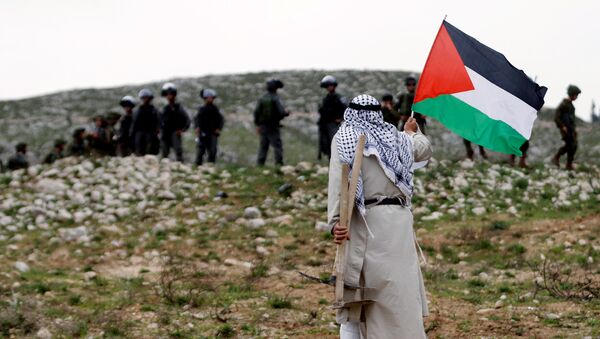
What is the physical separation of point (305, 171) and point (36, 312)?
25.8 ft

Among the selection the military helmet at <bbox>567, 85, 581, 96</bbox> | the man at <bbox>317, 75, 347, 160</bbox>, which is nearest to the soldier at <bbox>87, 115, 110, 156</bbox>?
the man at <bbox>317, 75, 347, 160</bbox>

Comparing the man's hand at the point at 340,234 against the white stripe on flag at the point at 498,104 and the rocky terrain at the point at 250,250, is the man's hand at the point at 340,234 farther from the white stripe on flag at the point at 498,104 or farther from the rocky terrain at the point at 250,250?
the rocky terrain at the point at 250,250

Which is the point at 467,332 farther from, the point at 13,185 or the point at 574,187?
the point at 13,185

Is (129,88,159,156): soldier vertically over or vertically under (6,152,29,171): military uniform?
over

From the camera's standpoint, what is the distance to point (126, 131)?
1855 cm

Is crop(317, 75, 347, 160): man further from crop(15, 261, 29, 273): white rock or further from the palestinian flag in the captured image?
the palestinian flag

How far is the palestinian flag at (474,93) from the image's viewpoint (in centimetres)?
669

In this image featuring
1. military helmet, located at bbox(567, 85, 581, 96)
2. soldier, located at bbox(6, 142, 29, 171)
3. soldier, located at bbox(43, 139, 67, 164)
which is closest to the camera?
military helmet, located at bbox(567, 85, 581, 96)

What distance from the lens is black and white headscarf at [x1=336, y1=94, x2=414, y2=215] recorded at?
18.7 feet

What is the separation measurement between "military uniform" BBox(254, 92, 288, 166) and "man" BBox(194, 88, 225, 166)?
97 centimetres

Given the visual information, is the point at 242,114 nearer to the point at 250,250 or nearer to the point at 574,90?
the point at 574,90

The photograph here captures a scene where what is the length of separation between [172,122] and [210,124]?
872 millimetres

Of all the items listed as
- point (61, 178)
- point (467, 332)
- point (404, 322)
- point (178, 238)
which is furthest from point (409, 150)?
point (61, 178)

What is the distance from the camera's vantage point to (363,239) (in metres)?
5.69
